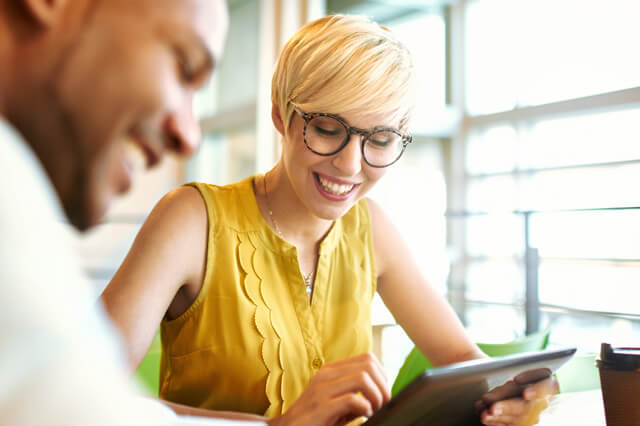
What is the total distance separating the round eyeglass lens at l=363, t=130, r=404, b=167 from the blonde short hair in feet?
0.11

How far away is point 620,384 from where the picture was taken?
2.40ft

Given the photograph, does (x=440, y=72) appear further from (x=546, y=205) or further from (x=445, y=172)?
(x=546, y=205)

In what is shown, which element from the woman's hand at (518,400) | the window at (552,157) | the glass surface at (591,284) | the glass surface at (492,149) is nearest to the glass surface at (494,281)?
the window at (552,157)

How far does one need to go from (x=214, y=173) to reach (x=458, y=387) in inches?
268

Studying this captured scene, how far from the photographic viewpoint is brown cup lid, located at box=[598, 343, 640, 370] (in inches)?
28.2

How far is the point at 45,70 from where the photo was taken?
34 centimetres

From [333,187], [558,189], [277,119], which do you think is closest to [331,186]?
[333,187]

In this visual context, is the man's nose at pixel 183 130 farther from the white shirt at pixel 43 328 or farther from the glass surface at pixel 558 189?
the glass surface at pixel 558 189

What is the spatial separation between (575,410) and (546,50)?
5.35 m

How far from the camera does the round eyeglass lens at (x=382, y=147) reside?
111cm

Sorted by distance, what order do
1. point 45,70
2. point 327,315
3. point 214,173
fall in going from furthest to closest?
point 214,173 < point 327,315 < point 45,70

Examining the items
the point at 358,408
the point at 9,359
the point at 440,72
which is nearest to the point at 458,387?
the point at 358,408

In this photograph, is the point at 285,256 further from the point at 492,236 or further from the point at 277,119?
the point at 492,236

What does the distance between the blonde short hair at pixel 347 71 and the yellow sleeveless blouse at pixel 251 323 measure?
0.90 feet
